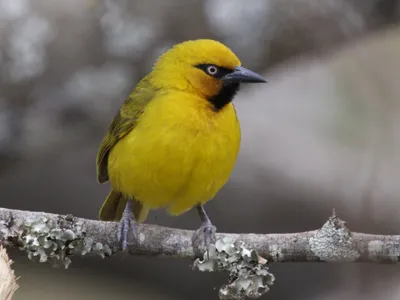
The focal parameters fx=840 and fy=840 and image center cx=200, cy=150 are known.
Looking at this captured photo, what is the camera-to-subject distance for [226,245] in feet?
11.0

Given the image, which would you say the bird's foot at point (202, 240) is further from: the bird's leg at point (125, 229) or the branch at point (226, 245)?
the bird's leg at point (125, 229)

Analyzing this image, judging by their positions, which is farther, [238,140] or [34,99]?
[34,99]

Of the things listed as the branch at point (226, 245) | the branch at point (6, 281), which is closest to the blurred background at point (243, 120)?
the branch at point (226, 245)

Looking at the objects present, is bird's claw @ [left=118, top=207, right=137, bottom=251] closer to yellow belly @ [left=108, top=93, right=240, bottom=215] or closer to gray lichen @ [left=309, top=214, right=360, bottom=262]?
yellow belly @ [left=108, top=93, right=240, bottom=215]

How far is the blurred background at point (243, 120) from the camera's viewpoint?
468cm

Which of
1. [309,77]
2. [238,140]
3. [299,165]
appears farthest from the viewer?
[309,77]

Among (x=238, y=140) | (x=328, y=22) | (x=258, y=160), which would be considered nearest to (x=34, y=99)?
(x=238, y=140)

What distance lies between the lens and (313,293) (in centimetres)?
566

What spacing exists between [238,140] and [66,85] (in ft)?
3.89

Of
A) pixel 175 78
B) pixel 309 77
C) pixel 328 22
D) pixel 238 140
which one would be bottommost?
pixel 238 140

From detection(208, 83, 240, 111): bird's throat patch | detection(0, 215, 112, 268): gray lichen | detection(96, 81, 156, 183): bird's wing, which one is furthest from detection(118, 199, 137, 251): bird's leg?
detection(208, 83, 240, 111): bird's throat patch

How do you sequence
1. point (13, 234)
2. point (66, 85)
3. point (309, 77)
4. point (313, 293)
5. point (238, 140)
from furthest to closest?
1. point (309, 77)
2. point (313, 293)
3. point (66, 85)
4. point (238, 140)
5. point (13, 234)

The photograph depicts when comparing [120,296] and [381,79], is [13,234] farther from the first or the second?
[381,79]

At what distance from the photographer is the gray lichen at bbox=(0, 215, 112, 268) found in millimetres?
3289
